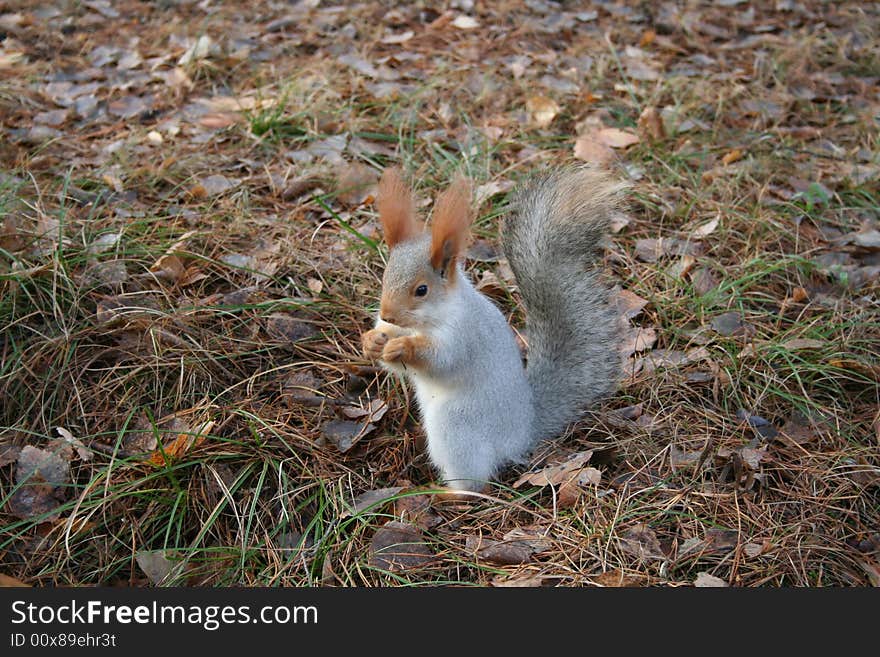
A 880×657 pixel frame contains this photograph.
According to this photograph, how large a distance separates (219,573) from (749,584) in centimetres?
120

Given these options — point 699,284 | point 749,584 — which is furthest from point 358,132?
point 749,584

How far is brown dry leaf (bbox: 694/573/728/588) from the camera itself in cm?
171

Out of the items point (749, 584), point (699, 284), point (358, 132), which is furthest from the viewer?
point (358, 132)

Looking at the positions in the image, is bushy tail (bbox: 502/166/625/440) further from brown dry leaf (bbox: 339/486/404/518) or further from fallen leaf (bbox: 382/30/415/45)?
fallen leaf (bbox: 382/30/415/45)

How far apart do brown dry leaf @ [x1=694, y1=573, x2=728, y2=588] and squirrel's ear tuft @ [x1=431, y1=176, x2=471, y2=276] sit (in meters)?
0.91

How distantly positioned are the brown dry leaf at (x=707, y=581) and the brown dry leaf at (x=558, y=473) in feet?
1.25

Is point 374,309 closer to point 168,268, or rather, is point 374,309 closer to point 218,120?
point 168,268

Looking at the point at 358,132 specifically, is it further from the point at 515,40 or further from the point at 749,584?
the point at 749,584

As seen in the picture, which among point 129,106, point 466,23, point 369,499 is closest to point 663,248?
point 369,499

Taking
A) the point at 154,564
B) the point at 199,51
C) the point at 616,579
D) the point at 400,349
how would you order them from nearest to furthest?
the point at 616,579
the point at 154,564
the point at 400,349
the point at 199,51

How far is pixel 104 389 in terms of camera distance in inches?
84.7

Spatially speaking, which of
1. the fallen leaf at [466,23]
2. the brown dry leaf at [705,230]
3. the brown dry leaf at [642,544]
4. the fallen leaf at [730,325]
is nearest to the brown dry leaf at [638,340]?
the fallen leaf at [730,325]

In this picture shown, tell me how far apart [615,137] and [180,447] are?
7.41 feet

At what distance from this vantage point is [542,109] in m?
3.58
